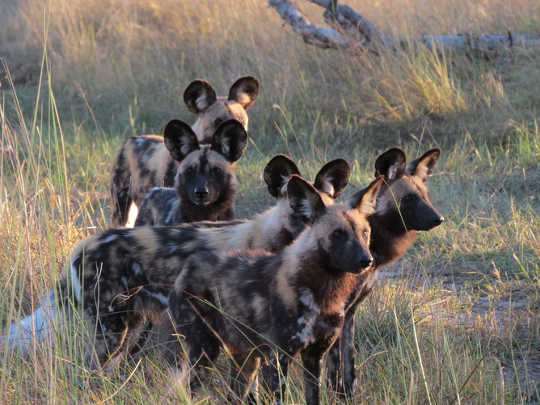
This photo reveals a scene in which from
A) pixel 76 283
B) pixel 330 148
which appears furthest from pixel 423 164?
pixel 330 148

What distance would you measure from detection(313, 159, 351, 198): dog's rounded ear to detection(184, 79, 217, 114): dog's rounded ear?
1.87 metres

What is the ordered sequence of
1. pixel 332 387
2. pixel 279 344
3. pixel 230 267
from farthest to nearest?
pixel 332 387 → pixel 230 267 → pixel 279 344

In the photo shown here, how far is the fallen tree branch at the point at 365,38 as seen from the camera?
7.17m

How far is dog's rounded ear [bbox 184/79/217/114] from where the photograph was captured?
4.64m

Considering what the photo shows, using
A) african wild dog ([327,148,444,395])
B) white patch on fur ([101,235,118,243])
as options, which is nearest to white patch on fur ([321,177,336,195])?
african wild dog ([327,148,444,395])

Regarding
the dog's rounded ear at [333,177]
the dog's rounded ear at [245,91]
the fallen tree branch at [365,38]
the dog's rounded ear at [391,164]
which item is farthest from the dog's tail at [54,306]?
the fallen tree branch at [365,38]

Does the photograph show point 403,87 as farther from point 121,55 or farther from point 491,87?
point 121,55

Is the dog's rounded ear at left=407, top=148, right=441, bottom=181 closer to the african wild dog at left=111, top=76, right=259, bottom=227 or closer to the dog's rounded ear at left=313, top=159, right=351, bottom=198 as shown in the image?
the dog's rounded ear at left=313, top=159, right=351, bottom=198

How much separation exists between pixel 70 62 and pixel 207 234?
21.9 ft

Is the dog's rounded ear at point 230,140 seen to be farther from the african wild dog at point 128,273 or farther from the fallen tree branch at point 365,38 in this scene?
the fallen tree branch at point 365,38

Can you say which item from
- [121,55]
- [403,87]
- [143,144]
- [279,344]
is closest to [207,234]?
[279,344]

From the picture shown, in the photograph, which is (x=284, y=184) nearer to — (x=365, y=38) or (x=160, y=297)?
(x=160, y=297)

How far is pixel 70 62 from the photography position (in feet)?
29.5

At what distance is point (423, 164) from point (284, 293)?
1.25 metres
